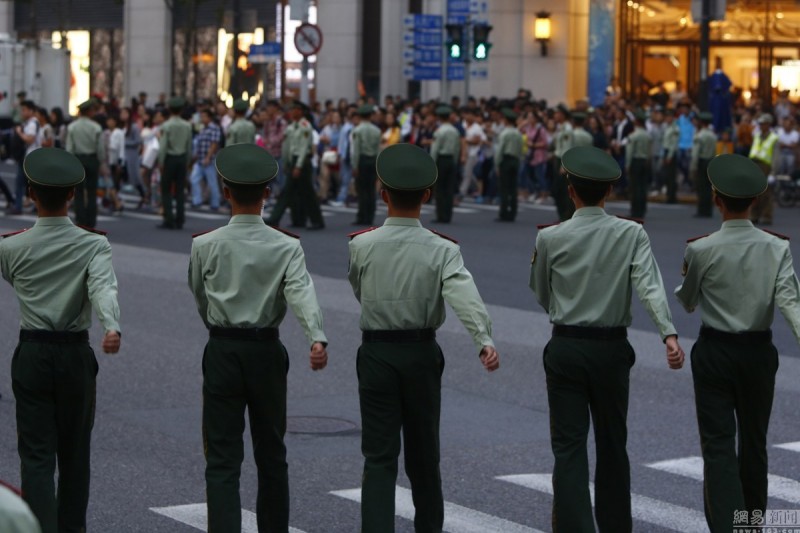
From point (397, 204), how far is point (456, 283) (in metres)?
0.44

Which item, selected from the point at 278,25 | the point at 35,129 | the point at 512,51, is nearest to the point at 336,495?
the point at 35,129

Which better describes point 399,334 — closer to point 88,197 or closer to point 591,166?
point 591,166

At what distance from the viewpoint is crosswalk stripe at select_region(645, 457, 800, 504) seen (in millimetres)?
8430

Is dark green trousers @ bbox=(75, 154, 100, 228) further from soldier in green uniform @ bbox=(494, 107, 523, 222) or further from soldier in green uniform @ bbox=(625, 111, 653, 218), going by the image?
soldier in green uniform @ bbox=(625, 111, 653, 218)

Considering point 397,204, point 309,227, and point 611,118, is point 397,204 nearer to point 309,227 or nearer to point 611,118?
point 309,227

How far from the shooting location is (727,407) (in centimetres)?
697

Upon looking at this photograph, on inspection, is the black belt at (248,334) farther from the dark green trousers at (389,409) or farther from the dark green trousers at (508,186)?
the dark green trousers at (508,186)

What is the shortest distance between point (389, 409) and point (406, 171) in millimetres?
1028

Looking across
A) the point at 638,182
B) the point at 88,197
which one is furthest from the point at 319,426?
the point at 638,182

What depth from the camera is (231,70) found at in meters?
50.4

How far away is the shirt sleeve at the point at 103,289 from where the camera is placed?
263 inches

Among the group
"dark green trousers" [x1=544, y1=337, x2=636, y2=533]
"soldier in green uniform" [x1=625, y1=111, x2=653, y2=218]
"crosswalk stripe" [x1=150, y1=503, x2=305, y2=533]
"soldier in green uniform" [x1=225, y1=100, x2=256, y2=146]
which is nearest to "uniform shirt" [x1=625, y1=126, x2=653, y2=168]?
"soldier in green uniform" [x1=625, y1=111, x2=653, y2=218]

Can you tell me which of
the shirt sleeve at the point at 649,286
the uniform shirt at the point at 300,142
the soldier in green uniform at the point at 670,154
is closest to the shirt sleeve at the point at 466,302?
the shirt sleeve at the point at 649,286

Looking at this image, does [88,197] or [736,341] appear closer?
[736,341]
